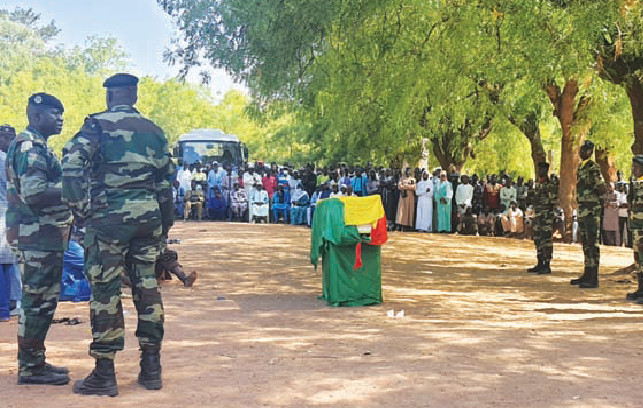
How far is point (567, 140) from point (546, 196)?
8.77 meters

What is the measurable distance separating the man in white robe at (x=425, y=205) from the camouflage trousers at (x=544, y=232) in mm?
10942

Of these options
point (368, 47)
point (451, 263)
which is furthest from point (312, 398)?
point (451, 263)

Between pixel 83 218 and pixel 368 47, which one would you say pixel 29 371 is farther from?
pixel 368 47

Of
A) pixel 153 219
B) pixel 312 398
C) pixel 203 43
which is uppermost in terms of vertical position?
pixel 203 43

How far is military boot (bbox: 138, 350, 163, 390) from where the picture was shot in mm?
6105

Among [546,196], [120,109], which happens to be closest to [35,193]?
[120,109]

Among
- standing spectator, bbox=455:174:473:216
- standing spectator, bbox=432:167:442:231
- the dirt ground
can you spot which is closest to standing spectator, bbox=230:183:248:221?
standing spectator, bbox=432:167:442:231

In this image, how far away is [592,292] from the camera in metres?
12.2

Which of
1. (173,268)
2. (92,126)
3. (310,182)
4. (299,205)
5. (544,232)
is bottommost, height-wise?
(173,268)

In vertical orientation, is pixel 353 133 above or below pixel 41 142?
above

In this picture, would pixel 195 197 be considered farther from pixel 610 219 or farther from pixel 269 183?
pixel 610 219

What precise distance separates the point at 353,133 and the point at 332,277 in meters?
18.9

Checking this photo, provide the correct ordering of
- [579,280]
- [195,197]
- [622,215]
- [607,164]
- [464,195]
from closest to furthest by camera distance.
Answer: [579,280] → [622,215] → [464,195] → [195,197] → [607,164]

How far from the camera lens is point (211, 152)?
3569 cm
